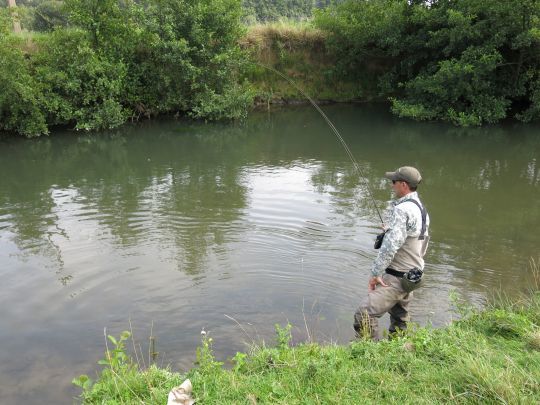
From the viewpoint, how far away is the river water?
5691 millimetres

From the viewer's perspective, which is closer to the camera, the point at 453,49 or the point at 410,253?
the point at 410,253

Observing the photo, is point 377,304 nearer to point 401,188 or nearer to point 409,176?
point 401,188

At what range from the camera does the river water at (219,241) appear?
18.7ft

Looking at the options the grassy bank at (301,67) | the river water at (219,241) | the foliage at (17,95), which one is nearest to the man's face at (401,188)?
the river water at (219,241)

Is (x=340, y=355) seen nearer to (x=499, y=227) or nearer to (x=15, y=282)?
(x=15, y=282)

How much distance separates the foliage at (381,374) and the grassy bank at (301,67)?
2055cm

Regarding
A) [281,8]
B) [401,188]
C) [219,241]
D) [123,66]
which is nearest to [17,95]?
[123,66]

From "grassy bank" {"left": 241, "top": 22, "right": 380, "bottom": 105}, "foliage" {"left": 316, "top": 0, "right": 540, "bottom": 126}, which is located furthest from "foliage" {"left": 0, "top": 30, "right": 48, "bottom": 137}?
"foliage" {"left": 316, "top": 0, "right": 540, "bottom": 126}

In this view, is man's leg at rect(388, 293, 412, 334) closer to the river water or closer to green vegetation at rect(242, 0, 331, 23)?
the river water

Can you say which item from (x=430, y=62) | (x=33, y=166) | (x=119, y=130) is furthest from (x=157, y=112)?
(x=430, y=62)

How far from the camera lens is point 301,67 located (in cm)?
2455

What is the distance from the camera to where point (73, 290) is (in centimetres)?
662

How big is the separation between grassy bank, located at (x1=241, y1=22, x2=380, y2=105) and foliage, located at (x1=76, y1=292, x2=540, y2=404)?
67.4 feet

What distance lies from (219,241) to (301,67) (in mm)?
18223
